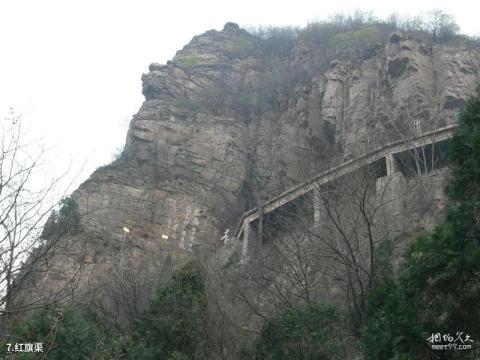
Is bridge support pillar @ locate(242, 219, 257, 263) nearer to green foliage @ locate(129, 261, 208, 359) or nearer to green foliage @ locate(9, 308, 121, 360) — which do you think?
green foliage @ locate(129, 261, 208, 359)

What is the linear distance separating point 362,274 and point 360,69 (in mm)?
25588

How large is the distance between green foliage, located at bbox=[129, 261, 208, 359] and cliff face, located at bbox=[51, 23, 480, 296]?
12.2 metres

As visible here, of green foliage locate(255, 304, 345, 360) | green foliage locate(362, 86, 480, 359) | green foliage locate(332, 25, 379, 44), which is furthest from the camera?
green foliage locate(332, 25, 379, 44)

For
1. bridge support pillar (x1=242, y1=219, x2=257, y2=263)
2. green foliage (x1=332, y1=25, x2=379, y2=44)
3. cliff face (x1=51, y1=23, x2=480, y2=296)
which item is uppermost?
green foliage (x1=332, y1=25, x2=379, y2=44)

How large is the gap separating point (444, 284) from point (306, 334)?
3.63 metres

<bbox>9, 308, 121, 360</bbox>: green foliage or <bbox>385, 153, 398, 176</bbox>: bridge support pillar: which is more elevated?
<bbox>385, 153, 398, 176</bbox>: bridge support pillar

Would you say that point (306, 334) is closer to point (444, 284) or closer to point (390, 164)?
point (444, 284)

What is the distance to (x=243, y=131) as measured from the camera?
119ft

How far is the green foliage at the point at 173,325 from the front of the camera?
37.5 ft

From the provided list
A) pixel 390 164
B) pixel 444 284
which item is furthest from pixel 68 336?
pixel 390 164

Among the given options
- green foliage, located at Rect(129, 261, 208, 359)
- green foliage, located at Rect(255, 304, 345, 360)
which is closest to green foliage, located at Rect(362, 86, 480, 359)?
green foliage, located at Rect(255, 304, 345, 360)

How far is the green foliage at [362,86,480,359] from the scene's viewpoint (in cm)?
633

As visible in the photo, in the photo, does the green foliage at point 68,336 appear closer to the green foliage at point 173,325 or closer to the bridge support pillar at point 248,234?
the green foliage at point 173,325

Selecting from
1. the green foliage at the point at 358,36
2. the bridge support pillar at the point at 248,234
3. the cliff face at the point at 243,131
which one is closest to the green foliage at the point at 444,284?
the cliff face at the point at 243,131
